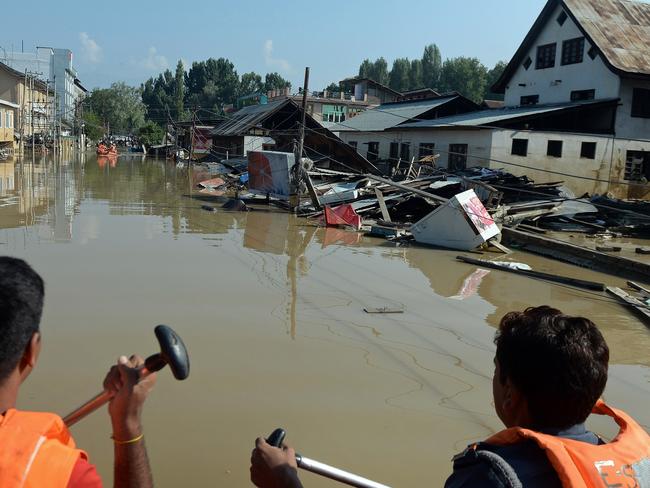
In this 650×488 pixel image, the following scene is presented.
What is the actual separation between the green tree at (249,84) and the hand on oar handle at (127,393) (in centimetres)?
12672

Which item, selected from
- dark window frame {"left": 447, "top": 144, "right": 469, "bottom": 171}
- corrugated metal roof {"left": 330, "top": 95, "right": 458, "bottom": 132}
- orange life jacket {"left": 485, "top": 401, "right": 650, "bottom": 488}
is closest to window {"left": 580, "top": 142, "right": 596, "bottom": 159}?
dark window frame {"left": 447, "top": 144, "right": 469, "bottom": 171}

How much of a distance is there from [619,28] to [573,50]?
7.41 ft

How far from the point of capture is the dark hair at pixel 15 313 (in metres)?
1.67

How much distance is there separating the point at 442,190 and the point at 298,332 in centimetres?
1339

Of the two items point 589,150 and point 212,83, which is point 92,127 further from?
point 589,150

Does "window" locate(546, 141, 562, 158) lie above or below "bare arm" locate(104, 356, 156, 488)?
Answer: above

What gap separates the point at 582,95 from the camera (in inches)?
1199

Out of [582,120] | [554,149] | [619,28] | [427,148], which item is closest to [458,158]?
[427,148]

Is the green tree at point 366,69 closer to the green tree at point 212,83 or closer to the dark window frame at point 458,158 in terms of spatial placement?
the green tree at point 212,83

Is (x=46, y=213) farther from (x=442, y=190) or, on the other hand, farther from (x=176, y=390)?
(x=176, y=390)

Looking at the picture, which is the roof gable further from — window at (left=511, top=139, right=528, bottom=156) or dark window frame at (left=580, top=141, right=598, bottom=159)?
window at (left=511, top=139, right=528, bottom=156)

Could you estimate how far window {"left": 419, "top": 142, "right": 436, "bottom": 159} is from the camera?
30.2 metres

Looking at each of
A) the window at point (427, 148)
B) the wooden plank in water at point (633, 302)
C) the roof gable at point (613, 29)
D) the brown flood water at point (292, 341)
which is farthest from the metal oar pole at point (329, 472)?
the roof gable at point (613, 29)

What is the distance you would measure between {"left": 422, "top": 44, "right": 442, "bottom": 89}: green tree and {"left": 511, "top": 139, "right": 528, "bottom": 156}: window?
8820 cm
